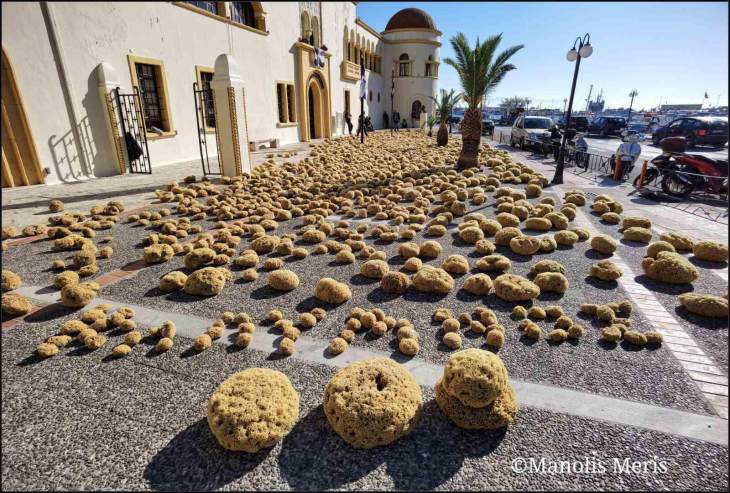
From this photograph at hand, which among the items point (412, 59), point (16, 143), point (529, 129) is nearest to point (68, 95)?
point (16, 143)

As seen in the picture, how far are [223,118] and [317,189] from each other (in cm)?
327

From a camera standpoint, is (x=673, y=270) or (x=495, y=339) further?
(x=673, y=270)

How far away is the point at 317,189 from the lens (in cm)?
957

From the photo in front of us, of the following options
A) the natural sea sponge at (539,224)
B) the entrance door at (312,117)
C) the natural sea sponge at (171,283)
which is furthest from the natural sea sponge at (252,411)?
the entrance door at (312,117)

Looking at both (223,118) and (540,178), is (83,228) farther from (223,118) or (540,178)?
(540,178)

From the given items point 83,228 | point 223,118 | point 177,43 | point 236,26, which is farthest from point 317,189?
point 236,26

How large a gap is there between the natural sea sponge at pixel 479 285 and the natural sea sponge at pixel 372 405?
2082 millimetres

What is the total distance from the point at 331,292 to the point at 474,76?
1178cm

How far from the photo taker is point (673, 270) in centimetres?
484

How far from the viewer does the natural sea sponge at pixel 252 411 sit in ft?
7.86

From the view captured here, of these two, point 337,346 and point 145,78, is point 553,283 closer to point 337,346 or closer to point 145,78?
point 337,346

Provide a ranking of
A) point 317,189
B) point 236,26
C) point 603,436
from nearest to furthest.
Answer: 1. point 603,436
2. point 317,189
3. point 236,26

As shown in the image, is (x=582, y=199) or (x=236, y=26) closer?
(x=582, y=199)

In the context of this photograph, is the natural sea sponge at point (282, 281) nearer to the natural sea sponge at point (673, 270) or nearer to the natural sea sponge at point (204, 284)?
the natural sea sponge at point (204, 284)
